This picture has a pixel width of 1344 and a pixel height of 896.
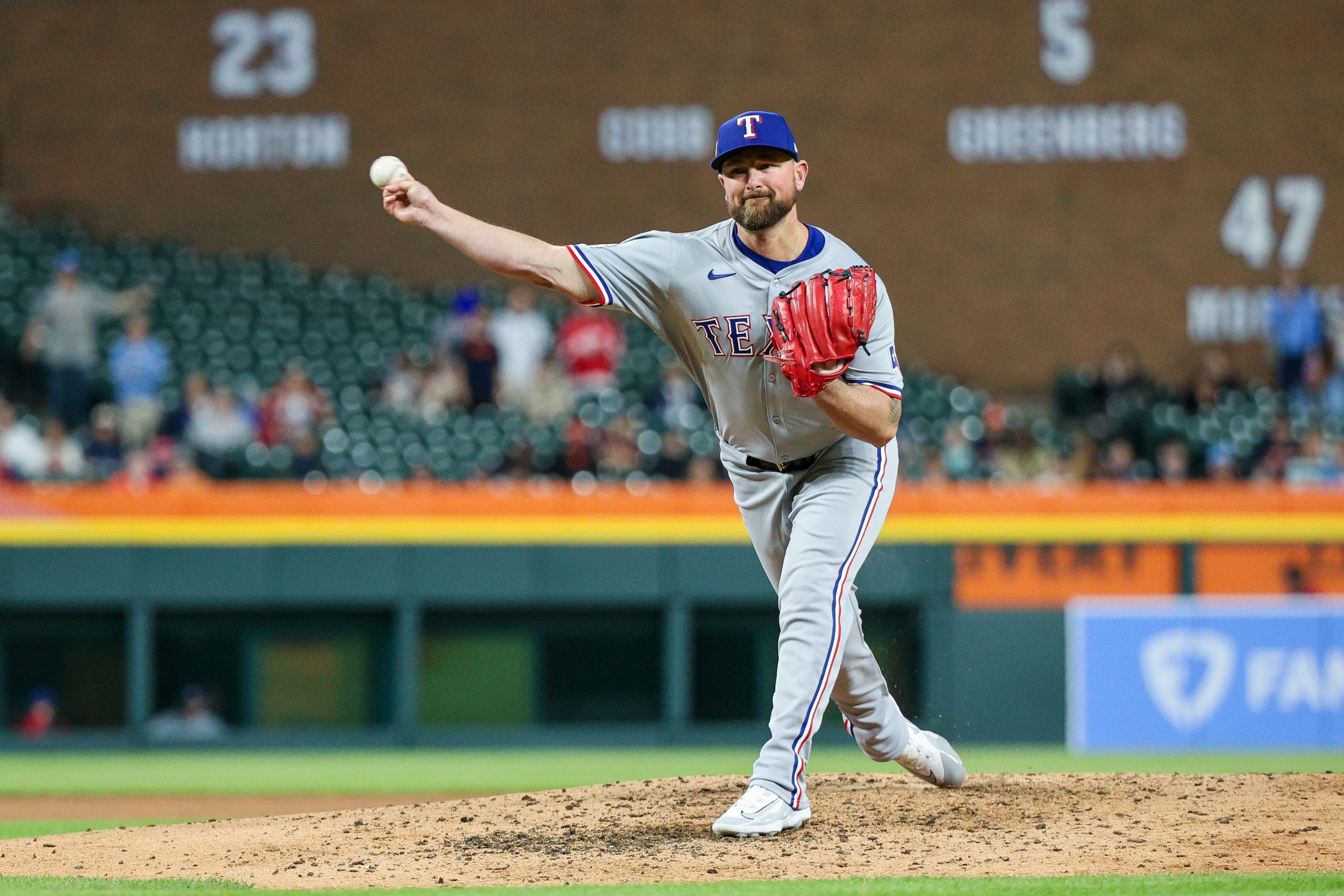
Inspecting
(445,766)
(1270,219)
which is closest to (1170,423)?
(1270,219)

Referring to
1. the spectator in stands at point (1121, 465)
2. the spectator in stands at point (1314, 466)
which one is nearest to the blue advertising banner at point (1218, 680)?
the spectator in stands at point (1314, 466)

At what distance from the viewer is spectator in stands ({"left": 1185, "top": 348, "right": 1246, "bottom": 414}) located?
12.9 meters

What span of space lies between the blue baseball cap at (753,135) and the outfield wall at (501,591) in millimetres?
5826

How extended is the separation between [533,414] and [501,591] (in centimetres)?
199

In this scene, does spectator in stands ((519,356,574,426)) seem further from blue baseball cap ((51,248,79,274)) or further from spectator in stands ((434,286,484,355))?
blue baseball cap ((51,248,79,274))

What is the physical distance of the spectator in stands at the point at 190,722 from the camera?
10.2m

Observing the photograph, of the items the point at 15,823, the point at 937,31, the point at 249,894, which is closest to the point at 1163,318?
the point at 937,31

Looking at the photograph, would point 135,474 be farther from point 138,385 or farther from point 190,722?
point 190,722

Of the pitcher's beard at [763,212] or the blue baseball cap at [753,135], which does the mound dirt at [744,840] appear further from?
the blue baseball cap at [753,135]

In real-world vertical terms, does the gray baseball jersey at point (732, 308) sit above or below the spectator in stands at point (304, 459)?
above

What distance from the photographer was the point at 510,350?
12.4m

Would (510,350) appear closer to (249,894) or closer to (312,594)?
(312,594)

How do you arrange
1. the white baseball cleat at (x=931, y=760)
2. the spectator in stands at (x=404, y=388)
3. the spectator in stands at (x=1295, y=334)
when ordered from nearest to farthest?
the white baseball cleat at (x=931, y=760) → the spectator in stands at (x=404, y=388) → the spectator in stands at (x=1295, y=334)

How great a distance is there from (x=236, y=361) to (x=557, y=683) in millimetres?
4016
